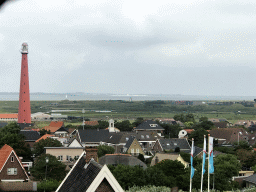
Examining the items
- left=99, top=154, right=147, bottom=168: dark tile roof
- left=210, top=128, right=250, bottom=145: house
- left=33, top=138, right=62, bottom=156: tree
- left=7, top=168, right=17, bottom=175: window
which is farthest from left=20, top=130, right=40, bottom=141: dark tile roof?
left=210, top=128, right=250, bottom=145: house

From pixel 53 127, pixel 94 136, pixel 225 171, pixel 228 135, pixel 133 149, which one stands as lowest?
pixel 53 127

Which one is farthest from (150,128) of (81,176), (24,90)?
(81,176)

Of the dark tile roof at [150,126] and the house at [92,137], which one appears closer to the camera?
the house at [92,137]

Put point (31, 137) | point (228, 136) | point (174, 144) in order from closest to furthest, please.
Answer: point (174, 144) → point (31, 137) → point (228, 136)

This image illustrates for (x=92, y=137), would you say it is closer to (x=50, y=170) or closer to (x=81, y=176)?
(x=50, y=170)

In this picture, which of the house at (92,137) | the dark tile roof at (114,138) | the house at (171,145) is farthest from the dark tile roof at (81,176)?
the house at (92,137)

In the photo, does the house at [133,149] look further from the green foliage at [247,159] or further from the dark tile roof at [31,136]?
the dark tile roof at [31,136]

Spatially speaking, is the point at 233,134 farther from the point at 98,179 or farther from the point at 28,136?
the point at 98,179
